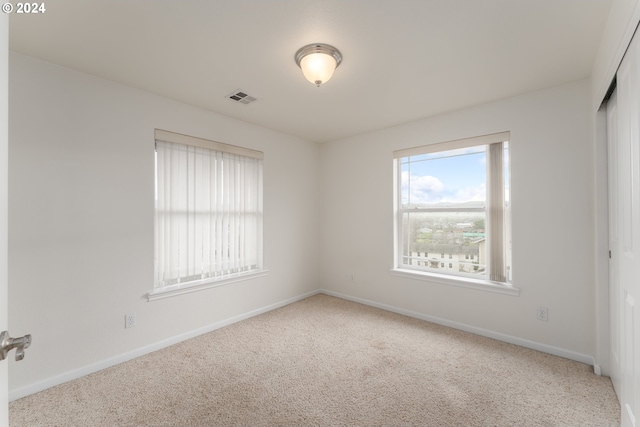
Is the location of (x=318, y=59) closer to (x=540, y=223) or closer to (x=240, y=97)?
(x=240, y=97)

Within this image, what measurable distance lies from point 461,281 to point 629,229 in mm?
1758

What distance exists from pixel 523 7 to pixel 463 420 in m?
2.56

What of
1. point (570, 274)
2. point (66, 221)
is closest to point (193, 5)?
point (66, 221)

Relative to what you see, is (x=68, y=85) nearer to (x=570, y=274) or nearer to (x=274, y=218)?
(x=274, y=218)

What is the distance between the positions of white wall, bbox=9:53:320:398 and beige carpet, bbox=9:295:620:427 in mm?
251

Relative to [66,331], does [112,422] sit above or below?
below

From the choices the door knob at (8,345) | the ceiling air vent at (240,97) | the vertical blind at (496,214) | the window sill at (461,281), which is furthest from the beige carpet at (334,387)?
the ceiling air vent at (240,97)

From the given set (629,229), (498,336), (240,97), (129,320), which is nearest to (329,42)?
(240,97)

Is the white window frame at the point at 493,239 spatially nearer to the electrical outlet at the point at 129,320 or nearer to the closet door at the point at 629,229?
the closet door at the point at 629,229

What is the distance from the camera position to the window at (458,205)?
3008 millimetres

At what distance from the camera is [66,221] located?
88.7 inches

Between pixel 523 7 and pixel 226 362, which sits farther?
pixel 226 362

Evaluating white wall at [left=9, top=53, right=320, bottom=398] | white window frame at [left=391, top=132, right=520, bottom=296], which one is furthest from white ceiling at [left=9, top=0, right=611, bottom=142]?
white window frame at [left=391, top=132, right=520, bottom=296]

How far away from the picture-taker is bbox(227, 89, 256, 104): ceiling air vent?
2756 millimetres
